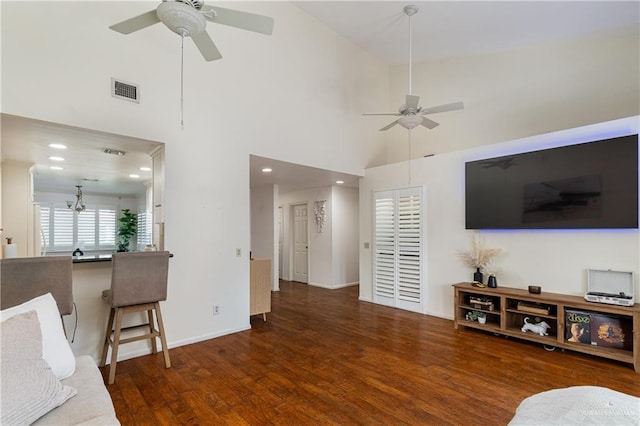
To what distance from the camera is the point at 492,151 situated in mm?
4148

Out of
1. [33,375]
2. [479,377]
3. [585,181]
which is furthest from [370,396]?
[585,181]

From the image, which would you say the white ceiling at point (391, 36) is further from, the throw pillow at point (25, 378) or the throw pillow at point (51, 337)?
the throw pillow at point (25, 378)

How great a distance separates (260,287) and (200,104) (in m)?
2.50

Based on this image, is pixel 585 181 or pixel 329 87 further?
pixel 329 87

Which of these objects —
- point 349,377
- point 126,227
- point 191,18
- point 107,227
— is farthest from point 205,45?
point 107,227

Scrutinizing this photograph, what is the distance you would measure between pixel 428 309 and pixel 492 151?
2.47m

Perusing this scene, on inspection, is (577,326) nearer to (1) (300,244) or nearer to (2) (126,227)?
(1) (300,244)

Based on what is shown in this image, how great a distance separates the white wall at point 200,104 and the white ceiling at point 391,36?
0.78ft

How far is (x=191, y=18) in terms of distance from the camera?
84.7 inches

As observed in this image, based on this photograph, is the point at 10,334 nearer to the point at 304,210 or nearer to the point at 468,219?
the point at 468,219

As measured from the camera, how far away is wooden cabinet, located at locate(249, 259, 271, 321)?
4.32m

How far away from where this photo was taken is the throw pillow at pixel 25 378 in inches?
47.3

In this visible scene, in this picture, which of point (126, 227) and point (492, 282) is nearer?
point (492, 282)

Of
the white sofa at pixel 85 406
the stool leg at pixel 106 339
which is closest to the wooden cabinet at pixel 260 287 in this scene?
the stool leg at pixel 106 339
